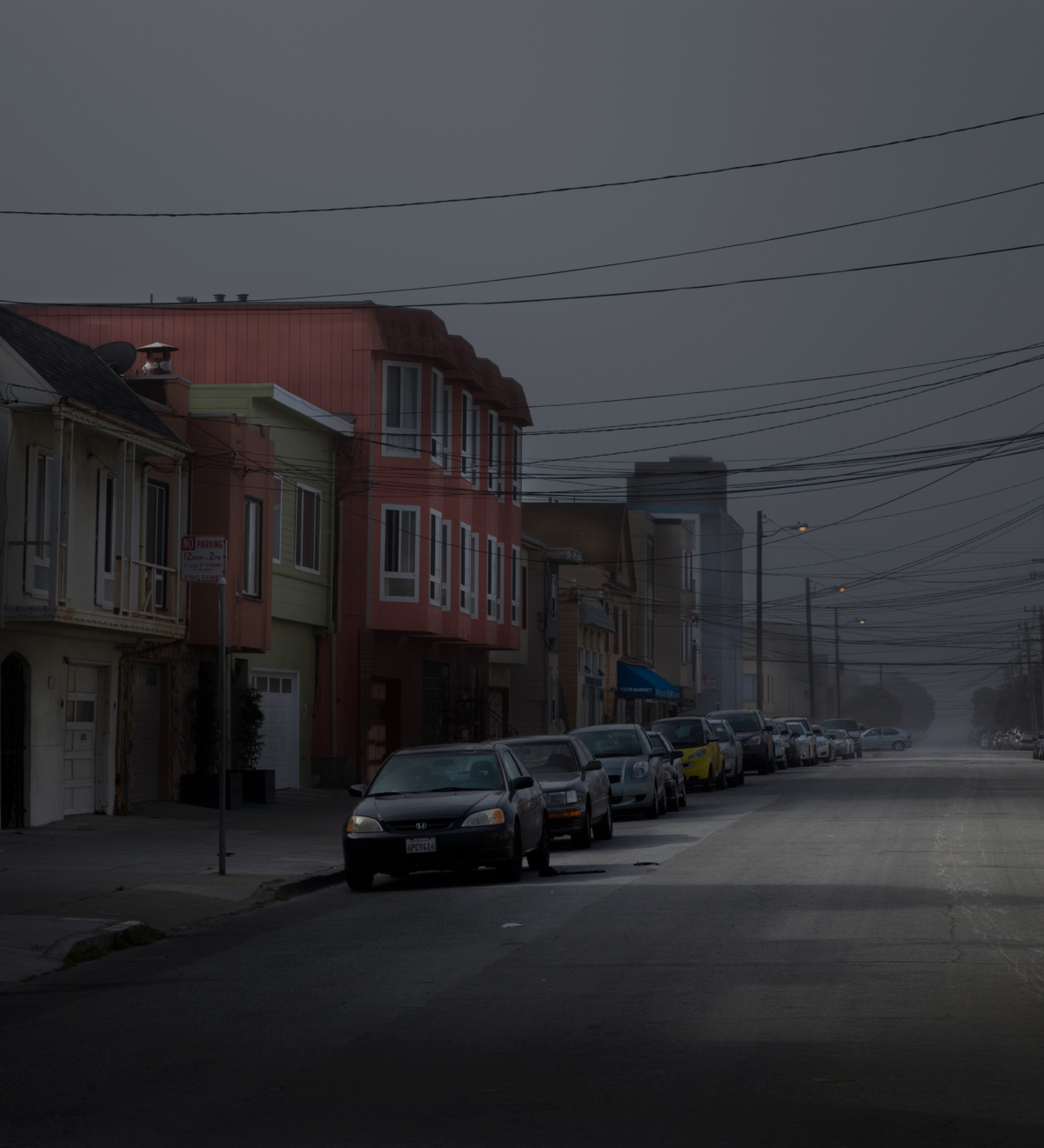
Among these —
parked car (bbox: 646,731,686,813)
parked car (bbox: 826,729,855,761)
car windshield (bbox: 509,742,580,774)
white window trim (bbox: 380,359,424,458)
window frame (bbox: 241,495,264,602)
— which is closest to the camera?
car windshield (bbox: 509,742,580,774)

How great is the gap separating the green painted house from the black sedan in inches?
527

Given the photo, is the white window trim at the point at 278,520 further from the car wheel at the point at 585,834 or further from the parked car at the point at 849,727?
the parked car at the point at 849,727

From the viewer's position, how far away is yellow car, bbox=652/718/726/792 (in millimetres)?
37906

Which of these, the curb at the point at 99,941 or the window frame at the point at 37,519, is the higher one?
the window frame at the point at 37,519

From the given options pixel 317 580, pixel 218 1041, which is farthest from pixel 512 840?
pixel 317 580

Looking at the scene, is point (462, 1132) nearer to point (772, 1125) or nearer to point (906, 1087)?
point (772, 1125)

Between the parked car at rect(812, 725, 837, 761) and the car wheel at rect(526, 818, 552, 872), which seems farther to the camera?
the parked car at rect(812, 725, 837, 761)

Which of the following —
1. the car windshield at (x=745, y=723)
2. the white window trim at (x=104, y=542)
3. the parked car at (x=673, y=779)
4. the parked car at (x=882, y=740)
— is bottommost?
the parked car at (x=882, y=740)

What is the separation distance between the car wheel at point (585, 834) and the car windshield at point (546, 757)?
2.07 ft

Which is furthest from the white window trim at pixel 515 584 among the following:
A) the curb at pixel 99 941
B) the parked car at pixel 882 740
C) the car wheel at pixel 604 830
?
the parked car at pixel 882 740

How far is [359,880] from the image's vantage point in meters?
17.1

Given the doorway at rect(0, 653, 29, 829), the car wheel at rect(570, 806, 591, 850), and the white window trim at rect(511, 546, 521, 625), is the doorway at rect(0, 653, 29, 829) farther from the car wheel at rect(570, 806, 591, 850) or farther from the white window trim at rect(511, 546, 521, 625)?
the white window trim at rect(511, 546, 521, 625)

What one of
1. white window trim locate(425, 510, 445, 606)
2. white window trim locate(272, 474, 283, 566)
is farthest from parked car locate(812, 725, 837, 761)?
white window trim locate(272, 474, 283, 566)

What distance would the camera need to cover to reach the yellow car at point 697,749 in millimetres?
37906
